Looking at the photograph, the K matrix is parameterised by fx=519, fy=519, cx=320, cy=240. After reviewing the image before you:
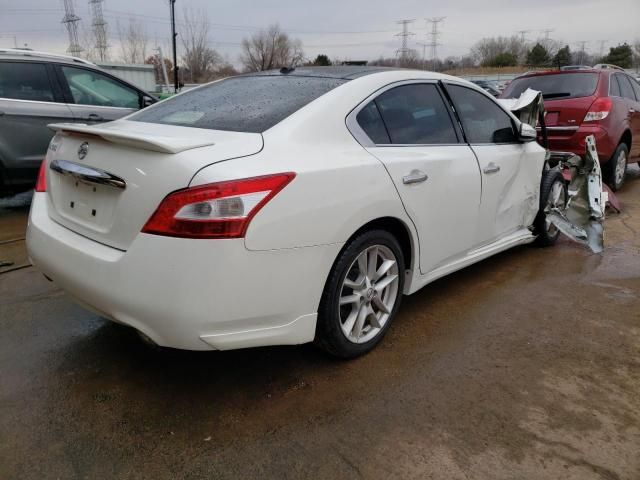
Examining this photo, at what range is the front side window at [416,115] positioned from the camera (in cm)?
283

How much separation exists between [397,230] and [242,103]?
107 centimetres

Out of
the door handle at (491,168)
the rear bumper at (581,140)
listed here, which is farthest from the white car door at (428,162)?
the rear bumper at (581,140)

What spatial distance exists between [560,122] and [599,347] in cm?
444

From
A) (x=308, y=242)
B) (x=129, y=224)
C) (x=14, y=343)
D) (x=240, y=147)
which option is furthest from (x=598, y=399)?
(x=14, y=343)

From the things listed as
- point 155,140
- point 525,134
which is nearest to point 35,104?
point 155,140

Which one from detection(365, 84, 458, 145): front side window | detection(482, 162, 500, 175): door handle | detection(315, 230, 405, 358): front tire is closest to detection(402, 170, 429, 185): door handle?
detection(365, 84, 458, 145): front side window

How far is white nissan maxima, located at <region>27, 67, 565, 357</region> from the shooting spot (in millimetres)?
2008

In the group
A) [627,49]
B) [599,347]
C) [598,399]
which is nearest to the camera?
[598,399]

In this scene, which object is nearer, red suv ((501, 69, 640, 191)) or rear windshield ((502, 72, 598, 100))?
red suv ((501, 69, 640, 191))

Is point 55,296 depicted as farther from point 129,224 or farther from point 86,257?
point 129,224

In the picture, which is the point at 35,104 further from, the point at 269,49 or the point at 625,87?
the point at 269,49

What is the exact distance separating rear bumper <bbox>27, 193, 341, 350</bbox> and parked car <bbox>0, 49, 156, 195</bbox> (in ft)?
12.6

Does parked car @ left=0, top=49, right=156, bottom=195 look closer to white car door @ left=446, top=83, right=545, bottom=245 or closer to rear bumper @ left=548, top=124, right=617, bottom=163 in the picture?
white car door @ left=446, top=83, right=545, bottom=245

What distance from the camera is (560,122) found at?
6.54m
